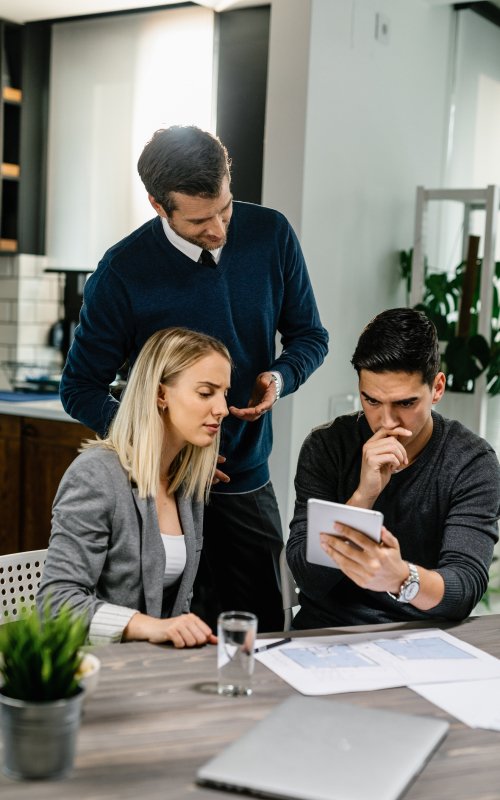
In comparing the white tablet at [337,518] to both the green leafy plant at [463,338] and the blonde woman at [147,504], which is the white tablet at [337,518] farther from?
the green leafy plant at [463,338]

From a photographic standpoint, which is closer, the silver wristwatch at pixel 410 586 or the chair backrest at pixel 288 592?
the silver wristwatch at pixel 410 586

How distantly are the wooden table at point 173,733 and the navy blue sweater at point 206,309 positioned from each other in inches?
31.4

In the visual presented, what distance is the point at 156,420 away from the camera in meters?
1.98

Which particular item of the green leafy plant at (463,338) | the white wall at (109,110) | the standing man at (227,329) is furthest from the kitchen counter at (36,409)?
the standing man at (227,329)

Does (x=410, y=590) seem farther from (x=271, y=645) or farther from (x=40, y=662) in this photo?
(x=40, y=662)

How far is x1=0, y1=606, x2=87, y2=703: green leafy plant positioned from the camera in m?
1.13

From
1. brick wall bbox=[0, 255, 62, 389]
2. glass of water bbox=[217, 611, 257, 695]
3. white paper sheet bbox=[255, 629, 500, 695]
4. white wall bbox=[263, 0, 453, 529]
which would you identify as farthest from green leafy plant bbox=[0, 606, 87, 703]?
brick wall bbox=[0, 255, 62, 389]

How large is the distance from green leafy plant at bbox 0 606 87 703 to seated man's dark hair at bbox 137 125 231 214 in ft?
3.68

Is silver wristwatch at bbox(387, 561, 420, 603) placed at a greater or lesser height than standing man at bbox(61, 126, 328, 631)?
lesser

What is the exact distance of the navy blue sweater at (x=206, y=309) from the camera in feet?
7.30

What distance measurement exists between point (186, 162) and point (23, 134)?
8.70ft

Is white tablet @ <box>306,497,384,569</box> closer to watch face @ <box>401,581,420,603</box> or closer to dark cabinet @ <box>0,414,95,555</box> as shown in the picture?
watch face @ <box>401,581,420,603</box>

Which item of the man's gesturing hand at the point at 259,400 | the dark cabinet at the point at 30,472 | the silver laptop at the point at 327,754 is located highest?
the man's gesturing hand at the point at 259,400

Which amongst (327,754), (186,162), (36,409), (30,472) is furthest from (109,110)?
(327,754)
